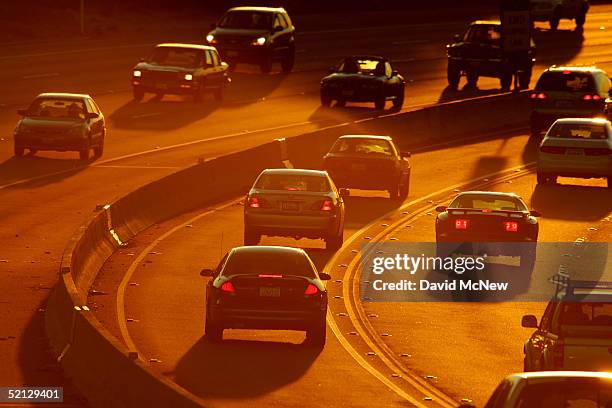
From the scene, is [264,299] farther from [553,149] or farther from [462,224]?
[553,149]

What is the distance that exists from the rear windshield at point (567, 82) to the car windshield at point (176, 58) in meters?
10.2

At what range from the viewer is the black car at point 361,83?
57.3 metres

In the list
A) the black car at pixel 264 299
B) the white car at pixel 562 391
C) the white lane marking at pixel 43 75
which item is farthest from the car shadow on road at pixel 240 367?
the white lane marking at pixel 43 75

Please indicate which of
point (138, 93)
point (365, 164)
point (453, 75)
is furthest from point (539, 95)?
point (453, 75)

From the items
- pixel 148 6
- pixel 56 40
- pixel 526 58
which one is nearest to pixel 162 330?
pixel 526 58

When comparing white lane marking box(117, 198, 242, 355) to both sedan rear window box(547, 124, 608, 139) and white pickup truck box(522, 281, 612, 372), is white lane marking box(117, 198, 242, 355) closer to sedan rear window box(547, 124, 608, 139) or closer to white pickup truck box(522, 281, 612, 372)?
white pickup truck box(522, 281, 612, 372)

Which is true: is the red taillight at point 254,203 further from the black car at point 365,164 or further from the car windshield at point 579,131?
the car windshield at point 579,131

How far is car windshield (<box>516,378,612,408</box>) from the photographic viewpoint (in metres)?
13.4

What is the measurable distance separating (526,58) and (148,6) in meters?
25.9

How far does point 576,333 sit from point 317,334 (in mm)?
5890


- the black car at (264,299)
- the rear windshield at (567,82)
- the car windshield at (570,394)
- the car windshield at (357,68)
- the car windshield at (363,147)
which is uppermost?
the car windshield at (570,394)

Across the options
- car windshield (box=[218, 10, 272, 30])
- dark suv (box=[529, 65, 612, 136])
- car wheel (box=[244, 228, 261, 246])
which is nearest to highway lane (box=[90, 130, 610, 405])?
car wheel (box=[244, 228, 261, 246])

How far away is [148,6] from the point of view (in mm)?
86188

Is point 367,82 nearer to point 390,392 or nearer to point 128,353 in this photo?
point 390,392
